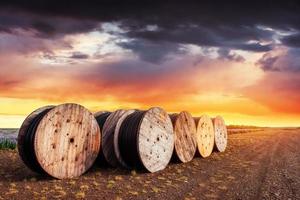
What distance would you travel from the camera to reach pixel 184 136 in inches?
638

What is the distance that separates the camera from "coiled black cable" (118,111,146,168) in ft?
43.6

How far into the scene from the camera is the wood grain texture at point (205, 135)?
17953mm

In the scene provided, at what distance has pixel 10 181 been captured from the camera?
473 inches

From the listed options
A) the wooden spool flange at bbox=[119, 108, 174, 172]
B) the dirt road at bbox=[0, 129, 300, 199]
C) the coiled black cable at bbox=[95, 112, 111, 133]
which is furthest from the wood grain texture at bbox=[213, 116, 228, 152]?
the coiled black cable at bbox=[95, 112, 111, 133]

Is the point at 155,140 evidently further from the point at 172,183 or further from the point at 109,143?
the point at 172,183

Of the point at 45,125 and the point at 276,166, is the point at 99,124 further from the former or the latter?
the point at 276,166

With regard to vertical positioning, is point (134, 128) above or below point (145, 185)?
above

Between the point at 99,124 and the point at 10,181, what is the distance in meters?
3.52

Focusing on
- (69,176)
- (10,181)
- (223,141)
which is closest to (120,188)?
(69,176)

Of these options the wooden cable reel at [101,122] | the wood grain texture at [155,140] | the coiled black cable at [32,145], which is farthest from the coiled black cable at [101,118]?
the coiled black cable at [32,145]

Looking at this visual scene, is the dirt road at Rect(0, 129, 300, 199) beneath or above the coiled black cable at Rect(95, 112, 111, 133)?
beneath

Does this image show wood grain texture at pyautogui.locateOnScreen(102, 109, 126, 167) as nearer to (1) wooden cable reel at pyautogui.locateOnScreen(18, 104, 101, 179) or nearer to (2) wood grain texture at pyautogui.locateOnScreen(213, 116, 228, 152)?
(1) wooden cable reel at pyautogui.locateOnScreen(18, 104, 101, 179)

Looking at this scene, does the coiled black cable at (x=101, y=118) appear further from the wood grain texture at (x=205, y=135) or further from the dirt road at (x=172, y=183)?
the wood grain texture at (x=205, y=135)

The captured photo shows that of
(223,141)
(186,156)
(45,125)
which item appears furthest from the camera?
(223,141)
